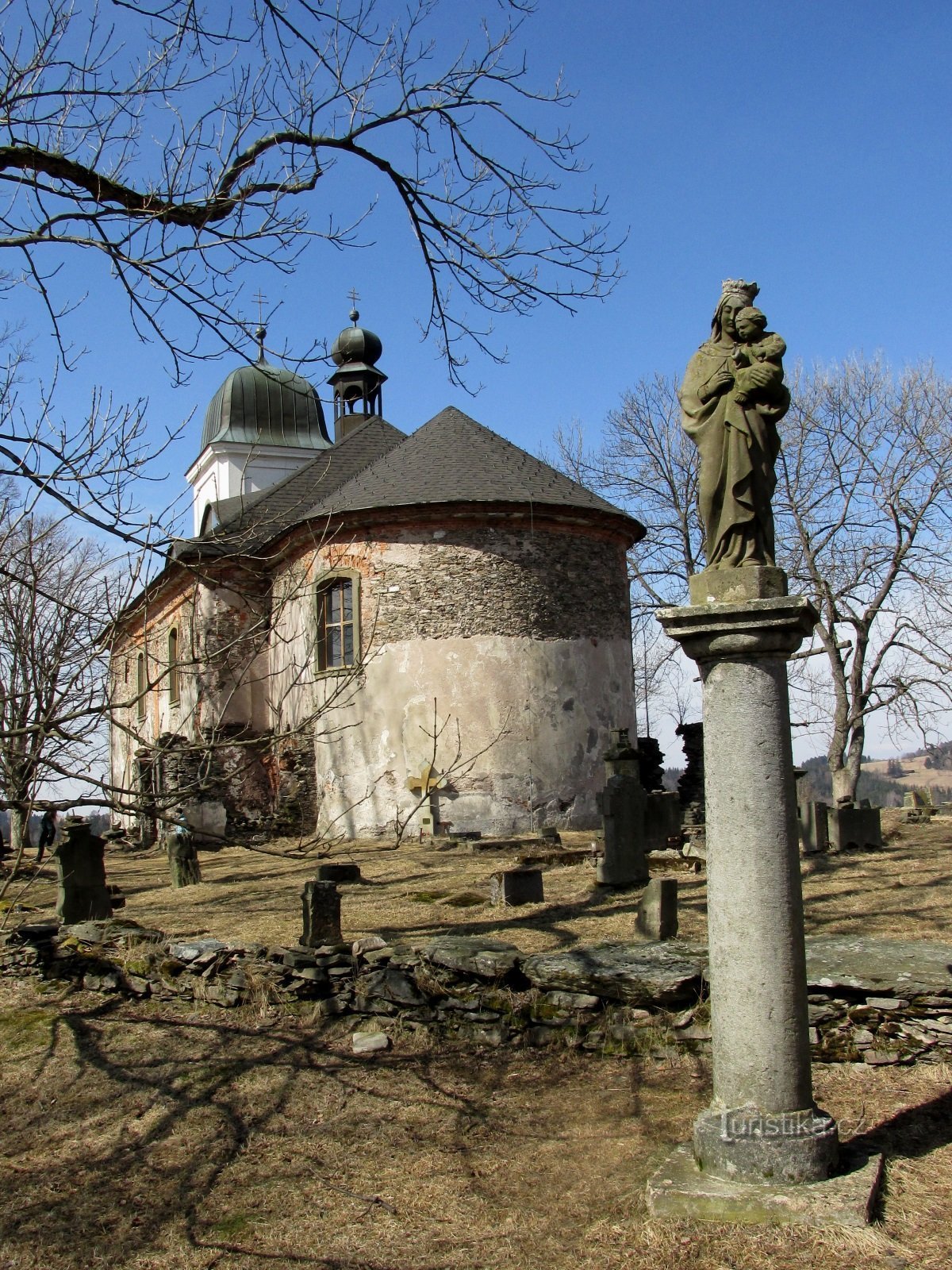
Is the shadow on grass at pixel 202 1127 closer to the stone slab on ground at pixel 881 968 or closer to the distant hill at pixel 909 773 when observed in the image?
the stone slab on ground at pixel 881 968

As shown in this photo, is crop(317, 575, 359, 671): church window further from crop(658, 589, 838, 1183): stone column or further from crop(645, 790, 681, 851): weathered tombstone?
crop(658, 589, 838, 1183): stone column

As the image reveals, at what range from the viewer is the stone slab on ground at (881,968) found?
20.2 ft

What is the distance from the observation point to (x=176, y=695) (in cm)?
2366

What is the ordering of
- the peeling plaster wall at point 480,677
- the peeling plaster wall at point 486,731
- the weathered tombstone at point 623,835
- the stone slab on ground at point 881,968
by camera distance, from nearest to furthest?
the stone slab on ground at point 881,968
the weathered tombstone at point 623,835
the peeling plaster wall at point 486,731
the peeling plaster wall at point 480,677

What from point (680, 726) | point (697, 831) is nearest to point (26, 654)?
point (697, 831)

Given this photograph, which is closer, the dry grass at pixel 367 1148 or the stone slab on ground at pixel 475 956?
the dry grass at pixel 367 1148

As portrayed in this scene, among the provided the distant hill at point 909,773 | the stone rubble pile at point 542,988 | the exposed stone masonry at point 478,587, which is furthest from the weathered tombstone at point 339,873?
Answer: the distant hill at point 909,773

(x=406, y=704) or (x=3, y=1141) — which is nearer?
(x=3, y=1141)

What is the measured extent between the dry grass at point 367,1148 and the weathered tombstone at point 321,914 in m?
0.78

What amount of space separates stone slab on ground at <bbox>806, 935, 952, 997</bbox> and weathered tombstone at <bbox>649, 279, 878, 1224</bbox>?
6.35 feet

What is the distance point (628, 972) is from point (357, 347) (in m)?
26.4

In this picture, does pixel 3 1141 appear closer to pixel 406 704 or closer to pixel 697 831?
pixel 697 831

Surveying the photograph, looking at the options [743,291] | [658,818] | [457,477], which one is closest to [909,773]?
[457,477]

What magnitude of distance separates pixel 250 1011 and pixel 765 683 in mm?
5224
